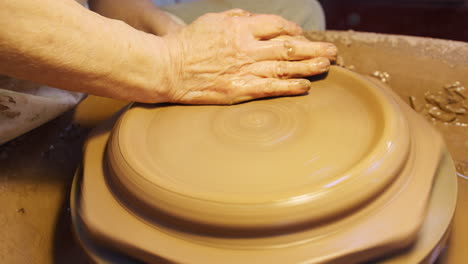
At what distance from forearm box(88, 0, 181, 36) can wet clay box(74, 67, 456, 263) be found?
47 cm

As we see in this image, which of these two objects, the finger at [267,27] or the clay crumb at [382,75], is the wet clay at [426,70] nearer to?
the clay crumb at [382,75]

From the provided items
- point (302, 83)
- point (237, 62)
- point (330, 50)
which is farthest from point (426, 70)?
point (237, 62)

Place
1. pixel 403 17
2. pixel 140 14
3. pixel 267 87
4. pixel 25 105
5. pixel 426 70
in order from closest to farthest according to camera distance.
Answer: pixel 267 87 → pixel 25 105 → pixel 426 70 → pixel 140 14 → pixel 403 17

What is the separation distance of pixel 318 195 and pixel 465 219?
A: 1.95 feet

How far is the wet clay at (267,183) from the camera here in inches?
25.8

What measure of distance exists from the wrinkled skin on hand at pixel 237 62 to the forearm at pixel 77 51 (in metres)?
0.07

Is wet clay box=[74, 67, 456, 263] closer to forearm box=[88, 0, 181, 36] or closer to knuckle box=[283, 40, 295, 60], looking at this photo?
knuckle box=[283, 40, 295, 60]

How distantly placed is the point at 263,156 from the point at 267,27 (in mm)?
439

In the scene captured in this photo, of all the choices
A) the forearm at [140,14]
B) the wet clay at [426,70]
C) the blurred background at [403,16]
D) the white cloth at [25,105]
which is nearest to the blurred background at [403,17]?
the blurred background at [403,16]

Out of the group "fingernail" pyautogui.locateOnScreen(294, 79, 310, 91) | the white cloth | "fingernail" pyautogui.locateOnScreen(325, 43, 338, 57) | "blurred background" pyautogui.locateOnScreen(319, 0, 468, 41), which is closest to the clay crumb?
"fingernail" pyautogui.locateOnScreen(325, 43, 338, 57)

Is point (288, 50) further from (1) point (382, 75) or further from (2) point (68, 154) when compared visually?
(2) point (68, 154)

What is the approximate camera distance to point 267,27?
1050mm

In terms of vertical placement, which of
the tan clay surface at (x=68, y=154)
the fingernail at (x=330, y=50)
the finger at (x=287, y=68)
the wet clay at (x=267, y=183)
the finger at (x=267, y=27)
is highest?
the finger at (x=267, y=27)

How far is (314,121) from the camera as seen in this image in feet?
2.97
